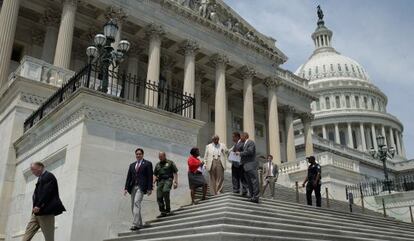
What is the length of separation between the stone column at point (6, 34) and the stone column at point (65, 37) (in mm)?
2639

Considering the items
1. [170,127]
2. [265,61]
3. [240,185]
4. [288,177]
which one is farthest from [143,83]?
[265,61]

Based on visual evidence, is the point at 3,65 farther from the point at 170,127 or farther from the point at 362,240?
the point at 362,240

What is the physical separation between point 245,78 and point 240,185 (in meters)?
26.7

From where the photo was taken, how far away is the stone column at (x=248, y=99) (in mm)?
35188

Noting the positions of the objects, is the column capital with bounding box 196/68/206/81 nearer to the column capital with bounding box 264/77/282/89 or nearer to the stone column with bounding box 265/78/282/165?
the column capital with bounding box 264/77/282/89

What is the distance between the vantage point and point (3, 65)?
21766 millimetres

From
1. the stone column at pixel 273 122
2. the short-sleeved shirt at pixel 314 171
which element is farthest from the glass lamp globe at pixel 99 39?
the stone column at pixel 273 122

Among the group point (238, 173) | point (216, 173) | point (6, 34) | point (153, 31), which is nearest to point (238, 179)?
point (238, 173)

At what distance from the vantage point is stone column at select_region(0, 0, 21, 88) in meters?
21.7

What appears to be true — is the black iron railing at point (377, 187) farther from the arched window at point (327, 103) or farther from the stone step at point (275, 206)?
the arched window at point (327, 103)

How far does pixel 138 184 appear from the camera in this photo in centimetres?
948

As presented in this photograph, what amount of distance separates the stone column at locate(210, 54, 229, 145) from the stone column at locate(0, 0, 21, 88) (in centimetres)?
1583

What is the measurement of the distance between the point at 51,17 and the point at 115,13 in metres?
4.56

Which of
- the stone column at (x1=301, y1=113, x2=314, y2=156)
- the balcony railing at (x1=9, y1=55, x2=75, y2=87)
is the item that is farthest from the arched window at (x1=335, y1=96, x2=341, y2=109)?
the balcony railing at (x1=9, y1=55, x2=75, y2=87)
